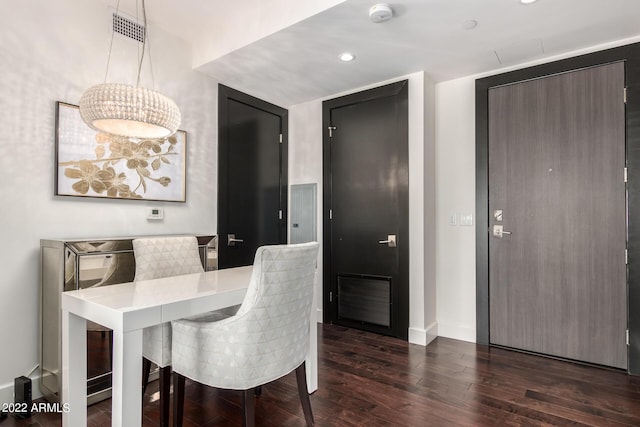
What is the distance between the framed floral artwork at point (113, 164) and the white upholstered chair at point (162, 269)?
58 cm

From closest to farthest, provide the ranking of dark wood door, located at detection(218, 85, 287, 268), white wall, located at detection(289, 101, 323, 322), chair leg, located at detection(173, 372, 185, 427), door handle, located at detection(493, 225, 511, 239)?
chair leg, located at detection(173, 372, 185, 427) → door handle, located at detection(493, 225, 511, 239) → dark wood door, located at detection(218, 85, 287, 268) → white wall, located at detection(289, 101, 323, 322)

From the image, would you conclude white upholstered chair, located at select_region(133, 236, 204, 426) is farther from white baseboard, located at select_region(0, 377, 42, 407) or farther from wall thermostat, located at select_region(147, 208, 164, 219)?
white baseboard, located at select_region(0, 377, 42, 407)

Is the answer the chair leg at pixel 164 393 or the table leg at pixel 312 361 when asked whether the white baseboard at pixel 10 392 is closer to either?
the chair leg at pixel 164 393

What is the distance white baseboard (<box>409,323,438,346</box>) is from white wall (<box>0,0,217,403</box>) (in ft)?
8.28

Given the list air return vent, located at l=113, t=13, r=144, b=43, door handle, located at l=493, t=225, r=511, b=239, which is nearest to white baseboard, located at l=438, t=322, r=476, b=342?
door handle, located at l=493, t=225, r=511, b=239

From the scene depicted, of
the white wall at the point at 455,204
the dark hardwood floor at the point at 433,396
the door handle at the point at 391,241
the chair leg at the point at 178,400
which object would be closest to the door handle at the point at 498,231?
the white wall at the point at 455,204

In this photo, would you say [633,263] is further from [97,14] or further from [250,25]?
[97,14]

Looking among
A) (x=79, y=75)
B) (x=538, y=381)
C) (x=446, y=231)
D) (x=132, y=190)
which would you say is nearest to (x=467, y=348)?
(x=538, y=381)

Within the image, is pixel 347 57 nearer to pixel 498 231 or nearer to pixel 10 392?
pixel 498 231

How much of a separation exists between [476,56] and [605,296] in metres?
2.10

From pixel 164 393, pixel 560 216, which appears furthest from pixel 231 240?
pixel 560 216

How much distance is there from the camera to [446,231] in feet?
11.1

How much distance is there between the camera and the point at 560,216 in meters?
2.84

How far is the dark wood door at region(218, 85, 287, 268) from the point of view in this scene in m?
3.46
